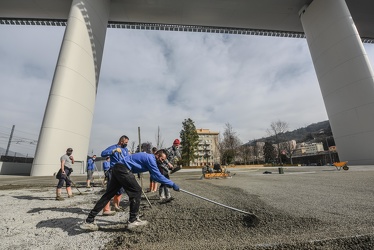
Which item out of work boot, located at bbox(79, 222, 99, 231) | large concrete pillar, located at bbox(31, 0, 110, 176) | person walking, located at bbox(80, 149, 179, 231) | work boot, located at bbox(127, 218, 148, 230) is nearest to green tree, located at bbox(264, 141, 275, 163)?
large concrete pillar, located at bbox(31, 0, 110, 176)

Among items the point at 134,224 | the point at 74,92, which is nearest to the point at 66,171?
the point at 134,224

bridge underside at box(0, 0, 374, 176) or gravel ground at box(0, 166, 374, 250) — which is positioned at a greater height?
bridge underside at box(0, 0, 374, 176)

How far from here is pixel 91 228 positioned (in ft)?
9.43

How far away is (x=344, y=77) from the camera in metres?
17.5

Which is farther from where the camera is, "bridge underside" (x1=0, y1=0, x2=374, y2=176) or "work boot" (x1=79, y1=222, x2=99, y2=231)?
"bridge underside" (x1=0, y1=0, x2=374, y2=176)

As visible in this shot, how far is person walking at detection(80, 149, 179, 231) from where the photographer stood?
2988 mm

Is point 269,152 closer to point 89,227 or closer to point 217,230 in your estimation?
point 217,230

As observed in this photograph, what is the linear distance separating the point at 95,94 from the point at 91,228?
768 inches

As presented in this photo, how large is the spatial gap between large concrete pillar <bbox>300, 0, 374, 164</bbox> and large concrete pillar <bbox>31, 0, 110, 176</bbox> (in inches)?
1003

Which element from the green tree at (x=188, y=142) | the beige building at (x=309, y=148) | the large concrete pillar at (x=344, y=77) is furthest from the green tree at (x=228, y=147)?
the beige building at (x=309, y=148)

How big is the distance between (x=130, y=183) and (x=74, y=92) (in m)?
17.1

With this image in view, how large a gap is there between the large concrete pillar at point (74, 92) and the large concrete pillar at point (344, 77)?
25.5 meters

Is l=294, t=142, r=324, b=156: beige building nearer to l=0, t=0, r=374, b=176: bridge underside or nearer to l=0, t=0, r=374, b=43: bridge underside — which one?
l=0, t=0, r=374, b=43: bridge underside

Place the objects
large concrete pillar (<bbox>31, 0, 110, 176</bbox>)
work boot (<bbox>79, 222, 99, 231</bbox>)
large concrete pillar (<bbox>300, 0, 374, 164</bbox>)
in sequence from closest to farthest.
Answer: work boot (<bbox>79, 222, 99, 231</bbox>) < large concrete pillar (<bbox>31, 0, 110, 176</bbox>) < large concrete pillar (<bbox>300, 0, 374, 164</bbox>)
